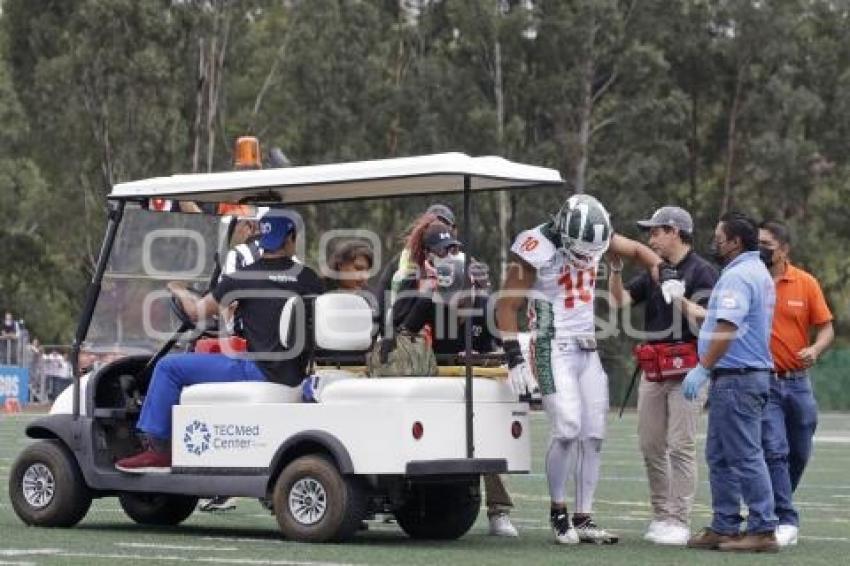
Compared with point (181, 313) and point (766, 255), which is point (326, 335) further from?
point (766, 255)

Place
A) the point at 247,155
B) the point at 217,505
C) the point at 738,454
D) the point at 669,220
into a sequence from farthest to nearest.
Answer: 1. the point at 217,505
2. the point at 247,155
3. the point at 669,220
4. the point at 738,454

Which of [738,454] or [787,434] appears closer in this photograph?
[738,454]

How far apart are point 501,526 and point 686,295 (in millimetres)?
1827

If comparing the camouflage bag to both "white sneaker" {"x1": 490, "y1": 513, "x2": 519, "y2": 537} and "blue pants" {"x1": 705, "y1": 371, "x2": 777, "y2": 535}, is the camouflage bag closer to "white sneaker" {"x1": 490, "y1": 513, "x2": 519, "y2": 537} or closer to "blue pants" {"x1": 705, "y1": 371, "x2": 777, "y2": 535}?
"white sneaker" {"x1": 490, "y1": 513, "x2": 519, "y2": 537}

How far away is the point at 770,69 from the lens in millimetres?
63344

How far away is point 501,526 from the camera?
13.5m

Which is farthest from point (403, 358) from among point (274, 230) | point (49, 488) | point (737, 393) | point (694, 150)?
point (694, 150)

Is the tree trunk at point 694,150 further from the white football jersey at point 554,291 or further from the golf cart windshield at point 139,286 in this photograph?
the white football jersey at point 554,291

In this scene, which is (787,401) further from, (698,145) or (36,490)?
(698,145)

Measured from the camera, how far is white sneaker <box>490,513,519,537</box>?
44.4ft

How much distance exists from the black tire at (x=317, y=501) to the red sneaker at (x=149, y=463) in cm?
98

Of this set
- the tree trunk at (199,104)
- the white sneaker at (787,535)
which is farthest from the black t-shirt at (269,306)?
the tree trunk at (199,104)

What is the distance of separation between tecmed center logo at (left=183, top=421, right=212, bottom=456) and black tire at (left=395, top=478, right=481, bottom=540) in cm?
123

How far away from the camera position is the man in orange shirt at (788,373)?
1307cm
